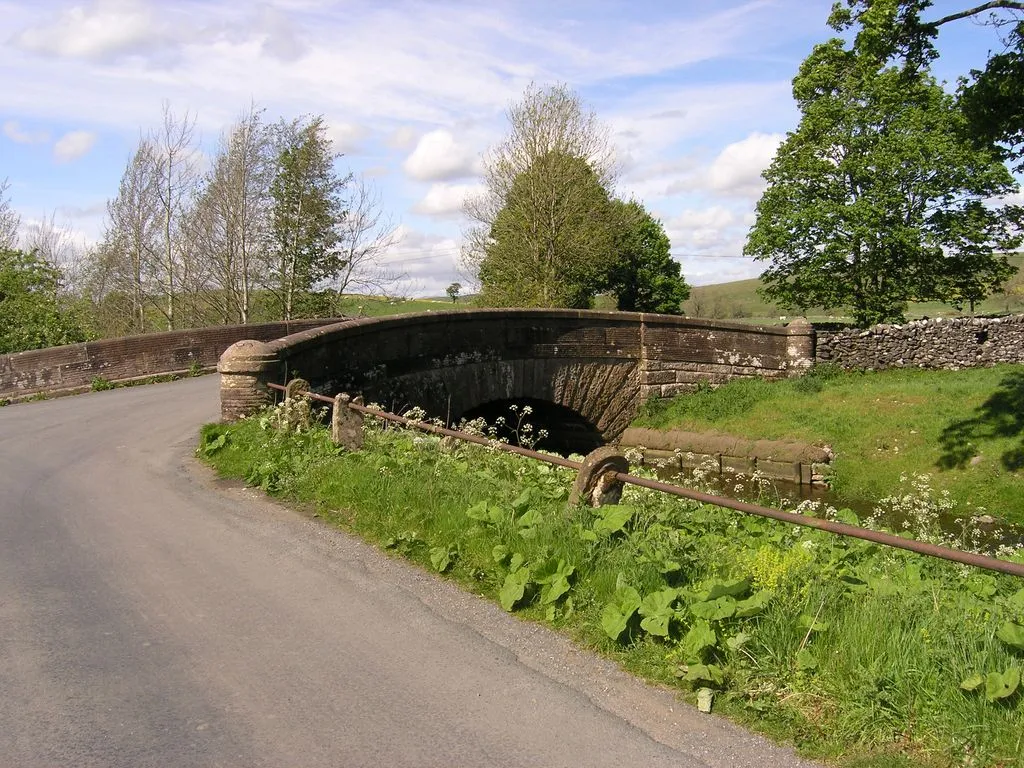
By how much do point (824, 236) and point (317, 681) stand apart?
85.9 ft

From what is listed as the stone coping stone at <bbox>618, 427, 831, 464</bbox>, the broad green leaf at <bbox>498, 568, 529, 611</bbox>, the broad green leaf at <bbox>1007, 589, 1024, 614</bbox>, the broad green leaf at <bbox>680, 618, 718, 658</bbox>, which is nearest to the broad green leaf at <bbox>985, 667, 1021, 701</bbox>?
the broad green leaf at <bbox>1007, 589, 1024, 614</bbox>

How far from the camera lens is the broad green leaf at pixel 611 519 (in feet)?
17.1

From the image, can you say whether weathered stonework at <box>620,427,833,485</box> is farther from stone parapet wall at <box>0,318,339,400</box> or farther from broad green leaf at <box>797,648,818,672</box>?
broad green leaf at <box>797,648,818,672</box>

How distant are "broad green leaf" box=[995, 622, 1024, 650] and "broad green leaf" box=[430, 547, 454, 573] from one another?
320cm

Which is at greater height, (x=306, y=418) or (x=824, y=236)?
(x=824, y=236)

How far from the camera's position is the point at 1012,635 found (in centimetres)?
355

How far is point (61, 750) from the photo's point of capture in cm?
337

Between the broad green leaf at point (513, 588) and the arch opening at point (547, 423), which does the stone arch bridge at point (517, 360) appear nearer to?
the arch opening at point (547, 423)

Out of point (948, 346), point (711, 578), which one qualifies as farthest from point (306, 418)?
point (948, 346)

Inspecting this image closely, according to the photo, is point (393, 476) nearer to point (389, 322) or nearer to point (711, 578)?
point (711, 578)

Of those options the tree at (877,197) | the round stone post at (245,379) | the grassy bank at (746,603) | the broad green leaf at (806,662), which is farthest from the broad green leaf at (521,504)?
the tree at (877,197)

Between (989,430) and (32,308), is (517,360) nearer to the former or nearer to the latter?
(989,430)

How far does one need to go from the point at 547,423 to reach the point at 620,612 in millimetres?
14685

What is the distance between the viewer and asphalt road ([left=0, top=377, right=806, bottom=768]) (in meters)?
3.41
